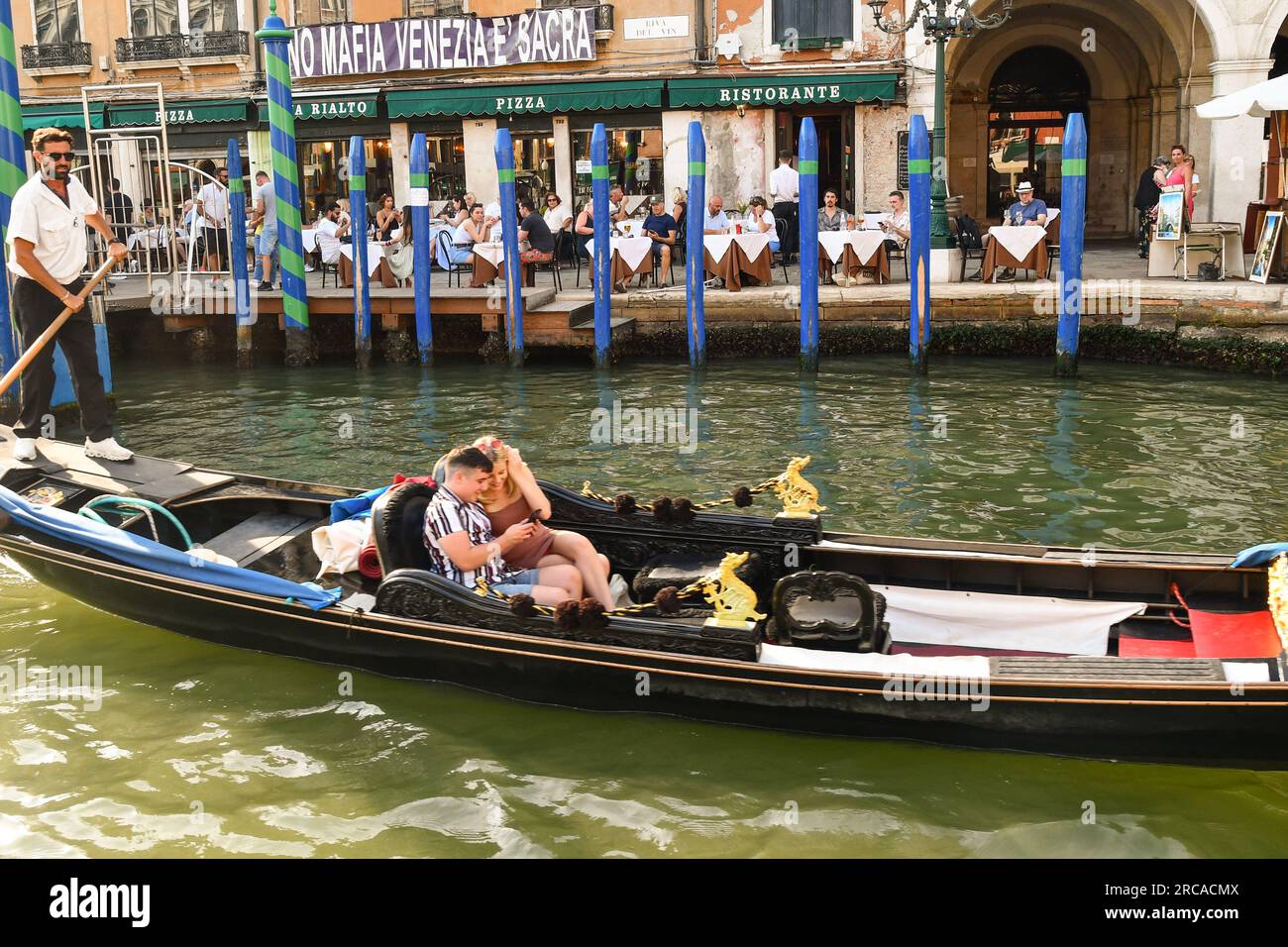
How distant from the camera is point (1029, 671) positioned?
4242 millimetres

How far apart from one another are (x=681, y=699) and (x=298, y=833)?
133cm

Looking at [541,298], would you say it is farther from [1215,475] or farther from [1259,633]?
[1259,633]

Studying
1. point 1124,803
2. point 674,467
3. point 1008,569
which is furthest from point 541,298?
point 1124,803

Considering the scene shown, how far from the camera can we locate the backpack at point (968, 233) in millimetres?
14580

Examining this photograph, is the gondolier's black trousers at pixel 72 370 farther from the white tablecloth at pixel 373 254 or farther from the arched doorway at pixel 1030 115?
the arched doorway at pixel 1030 115

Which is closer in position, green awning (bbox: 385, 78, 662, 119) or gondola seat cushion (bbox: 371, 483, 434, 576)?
gondola seat cushion (bbox: 371, 483, 434, 576)

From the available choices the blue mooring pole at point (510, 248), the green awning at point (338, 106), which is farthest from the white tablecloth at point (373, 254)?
the green awning at point (338, 106)

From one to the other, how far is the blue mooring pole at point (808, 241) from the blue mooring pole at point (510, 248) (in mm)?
2615

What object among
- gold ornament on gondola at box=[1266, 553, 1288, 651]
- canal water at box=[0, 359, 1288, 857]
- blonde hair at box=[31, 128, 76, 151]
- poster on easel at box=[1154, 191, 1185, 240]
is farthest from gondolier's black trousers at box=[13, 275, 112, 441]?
poster on easel at box=[1154, 191, 1185, 240]

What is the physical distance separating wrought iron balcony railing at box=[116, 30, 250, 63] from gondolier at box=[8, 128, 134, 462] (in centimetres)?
1345

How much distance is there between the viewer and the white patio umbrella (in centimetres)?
1101

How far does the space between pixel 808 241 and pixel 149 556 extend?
7.35 m

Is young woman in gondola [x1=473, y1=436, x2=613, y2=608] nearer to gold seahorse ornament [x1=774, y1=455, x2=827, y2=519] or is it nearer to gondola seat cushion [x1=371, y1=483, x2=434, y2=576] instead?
gondola seat cushion [x1=371, y1=483, x2=434, y2=576]
